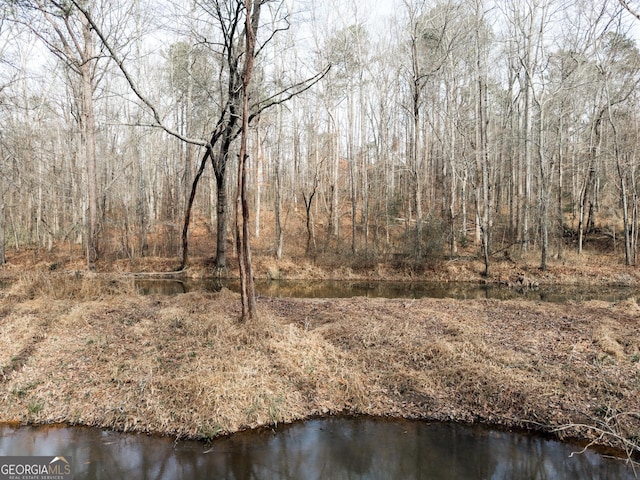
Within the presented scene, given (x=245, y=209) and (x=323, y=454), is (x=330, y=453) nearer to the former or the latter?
(x=323, y=454)

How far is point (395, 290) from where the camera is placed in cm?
1705

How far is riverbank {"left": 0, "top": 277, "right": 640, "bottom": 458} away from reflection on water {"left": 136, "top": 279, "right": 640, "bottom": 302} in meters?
5.82

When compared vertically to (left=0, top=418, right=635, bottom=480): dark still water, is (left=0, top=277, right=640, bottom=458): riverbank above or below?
above

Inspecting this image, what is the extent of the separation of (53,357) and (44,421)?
5.43 ft

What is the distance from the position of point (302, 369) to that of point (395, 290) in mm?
11028

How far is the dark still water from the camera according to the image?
4656 mm

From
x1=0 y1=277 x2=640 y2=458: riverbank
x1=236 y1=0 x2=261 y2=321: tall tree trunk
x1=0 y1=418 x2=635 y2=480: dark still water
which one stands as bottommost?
x1=0 y1=418 x2=635 y2=480: dark still water

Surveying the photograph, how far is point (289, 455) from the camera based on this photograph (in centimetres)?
500

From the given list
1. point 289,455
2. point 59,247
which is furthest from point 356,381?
point 59,247

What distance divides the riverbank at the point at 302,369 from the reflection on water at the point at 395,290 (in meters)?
5.82

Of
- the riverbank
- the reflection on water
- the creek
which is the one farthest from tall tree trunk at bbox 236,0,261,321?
the reflection on water

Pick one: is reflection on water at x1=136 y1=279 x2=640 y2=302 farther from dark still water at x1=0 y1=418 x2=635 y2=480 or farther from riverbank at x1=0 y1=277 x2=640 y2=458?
dark still water at x1=0 y1=418 x2=635 y2=480

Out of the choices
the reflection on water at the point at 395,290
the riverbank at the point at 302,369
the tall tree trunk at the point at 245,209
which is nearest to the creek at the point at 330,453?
the riverbank at the point at 302,369

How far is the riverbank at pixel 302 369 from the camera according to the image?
219 inches
